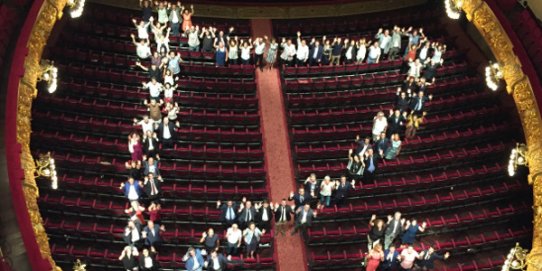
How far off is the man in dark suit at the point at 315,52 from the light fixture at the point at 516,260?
4.19 m

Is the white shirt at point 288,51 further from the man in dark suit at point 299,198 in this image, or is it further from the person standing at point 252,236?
the person standing at point 252,236

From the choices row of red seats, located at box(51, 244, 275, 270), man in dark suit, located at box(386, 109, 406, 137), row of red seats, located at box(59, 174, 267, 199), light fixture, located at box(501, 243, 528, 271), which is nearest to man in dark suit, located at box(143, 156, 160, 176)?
row of red seats, located at box(59, 174, 267, 199)

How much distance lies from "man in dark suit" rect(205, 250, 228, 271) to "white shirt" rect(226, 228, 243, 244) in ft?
0.88

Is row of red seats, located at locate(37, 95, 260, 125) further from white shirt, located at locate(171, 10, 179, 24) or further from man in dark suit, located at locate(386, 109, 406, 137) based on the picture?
man in dark suit, located at locate(386, 109, 406, 137)

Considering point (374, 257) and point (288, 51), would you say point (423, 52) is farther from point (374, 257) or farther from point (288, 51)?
point (374, 257)

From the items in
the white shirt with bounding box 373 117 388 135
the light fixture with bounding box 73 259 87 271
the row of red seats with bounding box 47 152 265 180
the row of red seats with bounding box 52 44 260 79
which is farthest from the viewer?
the row of red seats with bounding box 52 44 260 79

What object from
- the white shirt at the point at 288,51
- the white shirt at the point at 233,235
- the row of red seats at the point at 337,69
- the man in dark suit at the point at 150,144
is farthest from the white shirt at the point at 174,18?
the white shirt at the point at 233,235

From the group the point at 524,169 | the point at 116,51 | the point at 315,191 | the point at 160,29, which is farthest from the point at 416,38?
the point at 116,51

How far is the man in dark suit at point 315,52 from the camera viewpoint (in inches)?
383

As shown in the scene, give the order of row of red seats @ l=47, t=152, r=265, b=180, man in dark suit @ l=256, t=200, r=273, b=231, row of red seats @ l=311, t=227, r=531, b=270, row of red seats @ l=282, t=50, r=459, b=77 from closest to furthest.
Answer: row of red seats @ l=311, t=227, r=531, b=270
man in dark suit @ l=256, t=200, r=273, b=231
row of red seats @ l=47, t=152, r=265, b=180
row of red seats @ l=282, t=50, r=459, b=77

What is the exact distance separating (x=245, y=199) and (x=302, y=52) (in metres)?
3.16

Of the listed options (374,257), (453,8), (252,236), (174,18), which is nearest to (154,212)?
(252,236)

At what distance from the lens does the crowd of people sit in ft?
24.2

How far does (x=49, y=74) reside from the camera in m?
8.12
